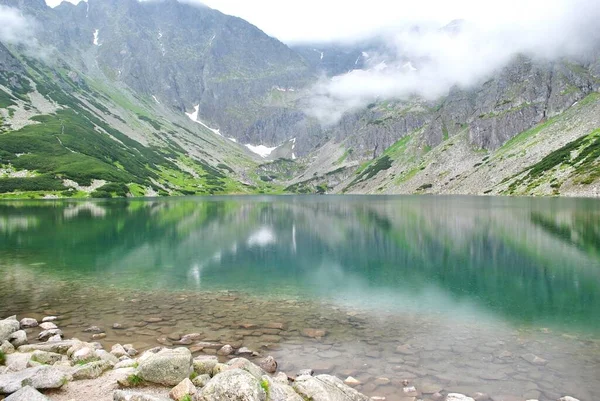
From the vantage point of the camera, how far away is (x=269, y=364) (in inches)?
630

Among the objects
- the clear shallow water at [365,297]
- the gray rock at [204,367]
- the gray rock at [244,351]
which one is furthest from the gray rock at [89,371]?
the gray rock at [244,351]

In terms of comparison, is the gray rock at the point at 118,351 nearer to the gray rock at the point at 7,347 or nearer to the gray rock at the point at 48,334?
the gray rock at the point at 7,347

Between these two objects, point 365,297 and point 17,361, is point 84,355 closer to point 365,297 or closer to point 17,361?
point 17,361

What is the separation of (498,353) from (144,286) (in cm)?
2474

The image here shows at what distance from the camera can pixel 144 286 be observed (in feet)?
100

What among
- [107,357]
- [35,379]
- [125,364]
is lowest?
[107,357]

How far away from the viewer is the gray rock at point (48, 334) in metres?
19.1

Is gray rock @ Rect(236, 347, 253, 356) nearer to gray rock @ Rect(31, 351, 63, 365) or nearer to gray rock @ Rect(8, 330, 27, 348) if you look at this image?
gray rock @ Rect(31, 351, 63, 365)

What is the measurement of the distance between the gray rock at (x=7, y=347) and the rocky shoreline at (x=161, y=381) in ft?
0.25

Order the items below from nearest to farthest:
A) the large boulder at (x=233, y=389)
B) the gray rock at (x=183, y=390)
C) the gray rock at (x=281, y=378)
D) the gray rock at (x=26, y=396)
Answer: the gray rock at (x=26, y=396) < the large boulder at (x=233, y=389) < the gray rock at (x=183, y=390) < the gray rock at (x=281, y=378)

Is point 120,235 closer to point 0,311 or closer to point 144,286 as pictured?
point 144,286

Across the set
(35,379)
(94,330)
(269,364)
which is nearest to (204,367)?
(269,364)

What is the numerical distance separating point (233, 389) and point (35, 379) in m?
6.14

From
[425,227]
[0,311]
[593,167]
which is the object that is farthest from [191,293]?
[593,167]
